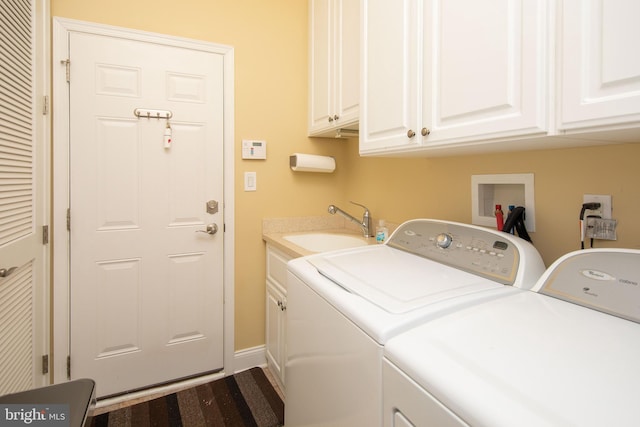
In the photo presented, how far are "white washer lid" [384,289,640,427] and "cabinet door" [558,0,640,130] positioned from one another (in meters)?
0.46

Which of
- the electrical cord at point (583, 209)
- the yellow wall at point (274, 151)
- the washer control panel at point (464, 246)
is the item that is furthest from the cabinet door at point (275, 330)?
the electrical cord at point (583, 209)

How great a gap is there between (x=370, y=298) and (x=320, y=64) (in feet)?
5.52

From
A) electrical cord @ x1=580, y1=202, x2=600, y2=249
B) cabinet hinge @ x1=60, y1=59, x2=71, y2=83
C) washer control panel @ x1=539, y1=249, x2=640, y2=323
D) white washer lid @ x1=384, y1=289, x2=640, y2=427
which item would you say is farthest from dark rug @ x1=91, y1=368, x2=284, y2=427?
cabinet hinge @ x1=60, y1=59, x2=71, y2=83

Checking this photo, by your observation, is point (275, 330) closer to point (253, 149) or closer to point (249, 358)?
point (249, 358)

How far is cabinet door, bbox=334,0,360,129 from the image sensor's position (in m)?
1.69

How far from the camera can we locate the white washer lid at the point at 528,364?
468 mm

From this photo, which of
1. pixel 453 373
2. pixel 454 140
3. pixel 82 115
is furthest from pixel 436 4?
pixel 82 115

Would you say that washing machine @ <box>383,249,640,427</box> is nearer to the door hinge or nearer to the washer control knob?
the washer control knob

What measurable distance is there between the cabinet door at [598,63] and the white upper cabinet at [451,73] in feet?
0.17

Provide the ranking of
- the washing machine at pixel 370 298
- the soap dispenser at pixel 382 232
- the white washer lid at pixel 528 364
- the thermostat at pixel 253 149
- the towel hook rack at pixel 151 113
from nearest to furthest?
the white washer lid at pixel 528 364
the washing machine at pixel 370 298
the towel hook rack at pixel 151 113
the soap dispenser at pixel 382 232
the thermostat at pixel 253 149

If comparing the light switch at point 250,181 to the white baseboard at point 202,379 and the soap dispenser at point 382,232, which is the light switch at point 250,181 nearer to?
the soap dispenser at point 382,232

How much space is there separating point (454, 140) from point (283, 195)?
4.45 feet

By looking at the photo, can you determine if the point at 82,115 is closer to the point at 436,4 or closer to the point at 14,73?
the point at 14,73

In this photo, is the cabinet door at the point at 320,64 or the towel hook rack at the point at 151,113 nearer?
the towel hook rack at the point at 151,113
